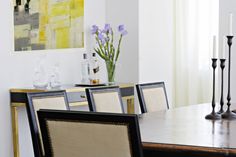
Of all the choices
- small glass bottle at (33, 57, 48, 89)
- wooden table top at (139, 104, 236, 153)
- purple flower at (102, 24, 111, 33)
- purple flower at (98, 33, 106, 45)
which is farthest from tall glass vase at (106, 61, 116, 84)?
wooden table top at (139, 104, 236, 153)

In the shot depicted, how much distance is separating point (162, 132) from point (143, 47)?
9.31 feet

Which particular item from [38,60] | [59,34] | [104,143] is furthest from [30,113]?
[59,34]

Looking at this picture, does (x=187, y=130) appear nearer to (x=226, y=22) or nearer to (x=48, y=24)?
(x=48, y=24)

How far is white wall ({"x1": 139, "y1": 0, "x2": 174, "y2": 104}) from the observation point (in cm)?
575

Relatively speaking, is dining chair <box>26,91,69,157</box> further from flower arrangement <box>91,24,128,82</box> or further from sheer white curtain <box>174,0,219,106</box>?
sheer white curtain <box>174,0,219,106</box>

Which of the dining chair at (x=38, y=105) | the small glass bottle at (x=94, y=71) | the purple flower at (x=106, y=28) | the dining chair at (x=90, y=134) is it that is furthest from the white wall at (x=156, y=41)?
the dining chair at (x=90, y=134)

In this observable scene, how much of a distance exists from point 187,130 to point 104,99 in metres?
1.02

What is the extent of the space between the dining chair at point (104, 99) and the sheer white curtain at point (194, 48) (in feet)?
8.43

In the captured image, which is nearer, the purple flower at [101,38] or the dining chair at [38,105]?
the dining chair at [38,105]

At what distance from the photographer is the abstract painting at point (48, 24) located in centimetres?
479

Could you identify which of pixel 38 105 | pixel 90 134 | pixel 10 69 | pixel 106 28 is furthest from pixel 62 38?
pixel 90 134

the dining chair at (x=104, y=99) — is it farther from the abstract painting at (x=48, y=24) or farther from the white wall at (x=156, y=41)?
the white wall at (x=156, y=41)

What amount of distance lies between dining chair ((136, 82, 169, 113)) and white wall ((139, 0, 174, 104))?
1.40m

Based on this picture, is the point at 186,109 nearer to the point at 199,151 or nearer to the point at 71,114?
the point at 199,151
